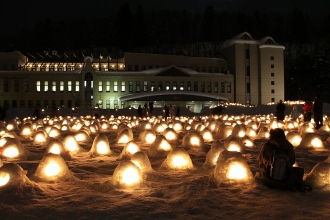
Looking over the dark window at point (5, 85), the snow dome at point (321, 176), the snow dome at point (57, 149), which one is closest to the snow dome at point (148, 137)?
the snow dome at point (57, 149)

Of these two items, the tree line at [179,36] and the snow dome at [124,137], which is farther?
the tree line at [179,36]

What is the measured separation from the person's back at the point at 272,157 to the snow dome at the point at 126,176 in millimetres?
2564

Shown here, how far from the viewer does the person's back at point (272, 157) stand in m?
6.80

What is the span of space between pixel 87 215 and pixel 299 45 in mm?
121178

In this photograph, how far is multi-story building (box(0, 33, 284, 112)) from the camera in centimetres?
6638

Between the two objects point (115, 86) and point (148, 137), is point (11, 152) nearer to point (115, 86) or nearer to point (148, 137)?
point (148, 137)

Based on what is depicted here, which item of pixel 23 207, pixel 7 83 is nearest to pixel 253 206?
pixel 23 207

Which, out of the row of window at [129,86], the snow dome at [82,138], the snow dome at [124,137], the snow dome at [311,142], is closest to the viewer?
the snow dome at [311,142]

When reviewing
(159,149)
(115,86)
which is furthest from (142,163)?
(115,86)

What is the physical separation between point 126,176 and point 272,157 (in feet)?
9.63

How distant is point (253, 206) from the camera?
238 inches

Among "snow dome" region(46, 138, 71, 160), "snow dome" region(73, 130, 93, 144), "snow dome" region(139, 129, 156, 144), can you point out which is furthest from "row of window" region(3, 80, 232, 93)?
"snow dome" region(46, 138, 71, 160)

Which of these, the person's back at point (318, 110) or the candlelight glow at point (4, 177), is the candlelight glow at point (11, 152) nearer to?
the candlelight glow at point (4, 177)

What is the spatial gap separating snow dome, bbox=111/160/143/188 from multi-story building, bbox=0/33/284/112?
5507 centimetres
